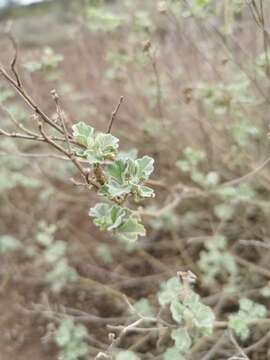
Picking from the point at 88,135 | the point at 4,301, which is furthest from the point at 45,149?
the point at 88,135

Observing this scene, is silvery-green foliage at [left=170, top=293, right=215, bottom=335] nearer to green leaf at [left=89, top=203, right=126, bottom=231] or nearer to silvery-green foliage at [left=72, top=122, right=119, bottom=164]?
green leaf at [left=89, top=203, right=126, bottom=231]

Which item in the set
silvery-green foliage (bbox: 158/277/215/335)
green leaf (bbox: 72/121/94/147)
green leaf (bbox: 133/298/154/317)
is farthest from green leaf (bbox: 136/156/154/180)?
green leaf (bbox: 133/298/154/317)

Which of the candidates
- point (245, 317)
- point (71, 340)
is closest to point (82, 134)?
point (245, 317)

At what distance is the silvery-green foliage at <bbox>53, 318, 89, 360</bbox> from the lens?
1669 millimetres

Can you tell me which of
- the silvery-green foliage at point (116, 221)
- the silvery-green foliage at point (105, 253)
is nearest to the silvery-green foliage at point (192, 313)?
the silvery-green foliage at point (116, 221)

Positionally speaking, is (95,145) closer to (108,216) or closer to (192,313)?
(108,216)

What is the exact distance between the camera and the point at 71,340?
1.73 meters

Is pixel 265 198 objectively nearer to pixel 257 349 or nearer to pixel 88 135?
pixel 257 349

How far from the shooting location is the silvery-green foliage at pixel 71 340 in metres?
1.67

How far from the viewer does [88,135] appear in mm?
1133

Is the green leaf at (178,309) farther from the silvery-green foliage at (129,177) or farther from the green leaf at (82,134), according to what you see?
the green leaf at (82,134)

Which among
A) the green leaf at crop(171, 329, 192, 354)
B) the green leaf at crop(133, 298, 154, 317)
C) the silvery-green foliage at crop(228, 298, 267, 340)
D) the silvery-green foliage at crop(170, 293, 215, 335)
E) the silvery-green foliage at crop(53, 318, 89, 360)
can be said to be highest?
the silvery-green foliage at crop(170, 293, 215, 335)

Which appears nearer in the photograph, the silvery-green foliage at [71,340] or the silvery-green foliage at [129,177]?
the silvery-green foliage at [129,177]

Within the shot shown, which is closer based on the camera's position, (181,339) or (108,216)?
(108,216)
